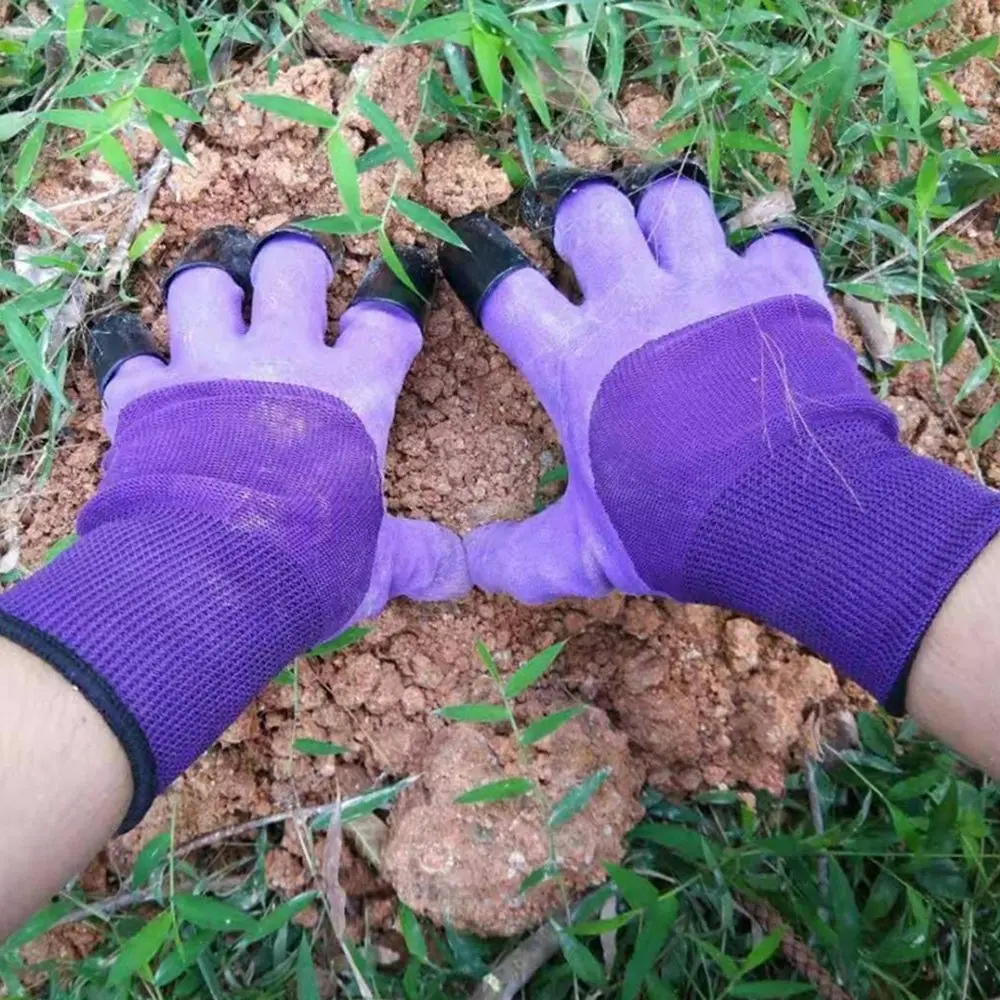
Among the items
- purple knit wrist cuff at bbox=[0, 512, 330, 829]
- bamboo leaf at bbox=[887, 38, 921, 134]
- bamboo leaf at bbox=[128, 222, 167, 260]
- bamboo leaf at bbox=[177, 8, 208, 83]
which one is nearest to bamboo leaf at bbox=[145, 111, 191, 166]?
bamboo leaf at bbox=[177, 8, 208, 83]

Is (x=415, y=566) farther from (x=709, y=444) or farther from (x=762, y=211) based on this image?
(x=762, y=211)

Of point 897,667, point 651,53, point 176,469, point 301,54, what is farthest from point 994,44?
point 176,469

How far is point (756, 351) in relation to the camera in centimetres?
138

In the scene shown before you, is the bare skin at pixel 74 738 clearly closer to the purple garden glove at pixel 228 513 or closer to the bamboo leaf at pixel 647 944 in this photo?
the purple garden glove at pixel 228 513

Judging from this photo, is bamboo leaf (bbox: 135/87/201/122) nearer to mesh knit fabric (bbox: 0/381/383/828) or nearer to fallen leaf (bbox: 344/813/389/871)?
mesh knit fabric (bbox: 0/381/383/828)

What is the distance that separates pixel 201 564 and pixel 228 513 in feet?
0.27

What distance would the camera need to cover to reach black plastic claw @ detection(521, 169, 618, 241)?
4.99ft

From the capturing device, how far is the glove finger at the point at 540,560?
145 cm

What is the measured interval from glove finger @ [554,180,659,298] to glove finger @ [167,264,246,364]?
489mm

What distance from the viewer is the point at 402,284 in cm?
154

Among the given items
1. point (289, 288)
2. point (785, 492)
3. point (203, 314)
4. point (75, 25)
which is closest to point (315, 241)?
point (289, 288)

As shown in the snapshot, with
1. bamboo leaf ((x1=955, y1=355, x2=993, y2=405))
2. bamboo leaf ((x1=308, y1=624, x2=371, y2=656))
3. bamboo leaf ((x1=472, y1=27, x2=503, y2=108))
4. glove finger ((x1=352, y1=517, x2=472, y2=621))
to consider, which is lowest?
bamboo leaf ((x1=308, y1=624, x2=371, y2=656))

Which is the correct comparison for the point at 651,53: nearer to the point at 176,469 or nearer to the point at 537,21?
the point at 537,21

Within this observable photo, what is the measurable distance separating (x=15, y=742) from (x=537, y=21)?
114cm
